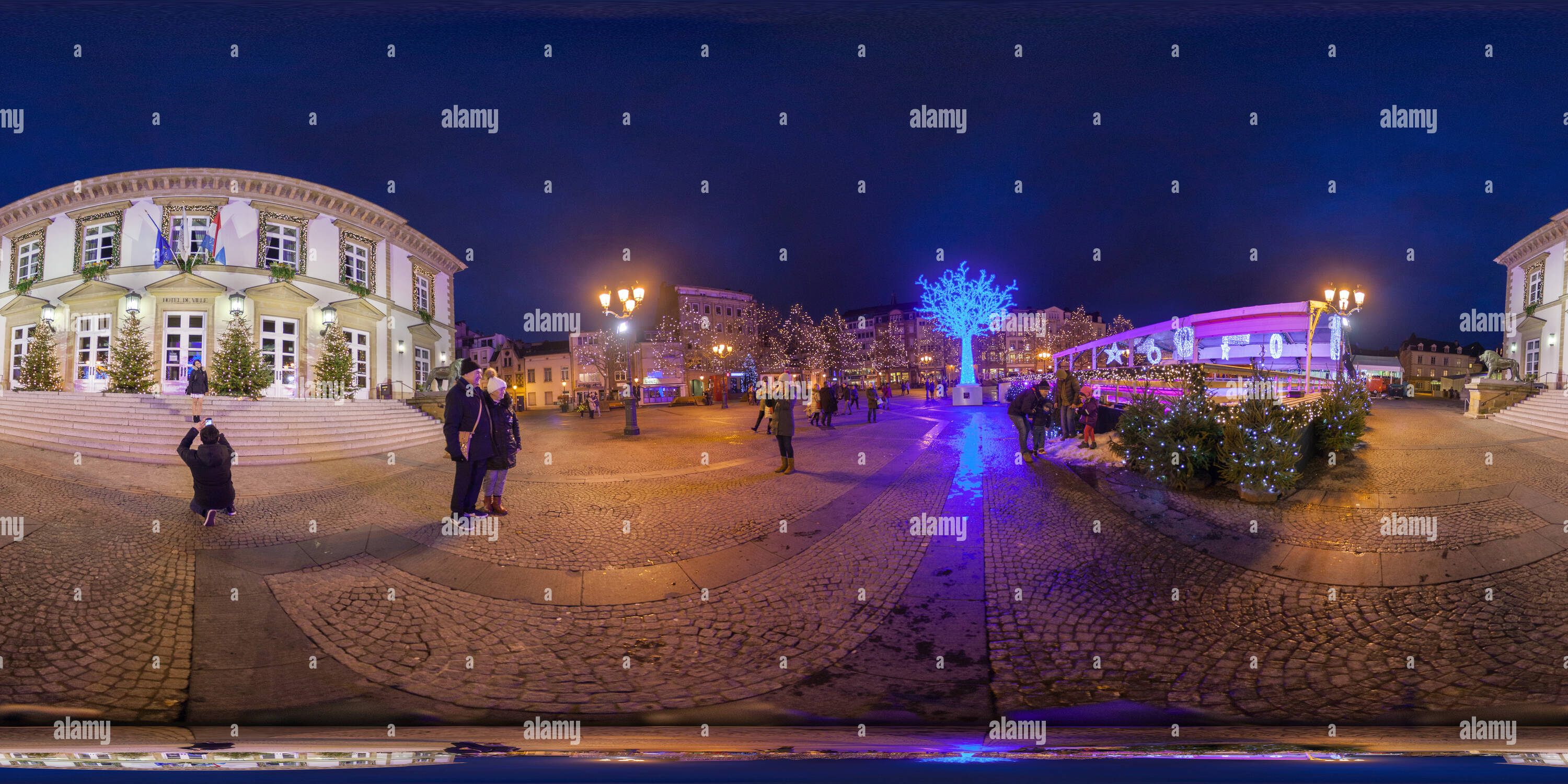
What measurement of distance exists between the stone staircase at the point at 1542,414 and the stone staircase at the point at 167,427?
77.2 feet

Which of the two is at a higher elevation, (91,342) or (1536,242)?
(1536,242)

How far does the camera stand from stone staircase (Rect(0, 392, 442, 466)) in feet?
29.3

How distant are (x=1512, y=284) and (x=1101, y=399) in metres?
12.3

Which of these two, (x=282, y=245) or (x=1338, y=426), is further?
(x=282, y=245)

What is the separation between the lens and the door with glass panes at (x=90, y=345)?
18219 mm

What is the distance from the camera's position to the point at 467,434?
6.43 metres

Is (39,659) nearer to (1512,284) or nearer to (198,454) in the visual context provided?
(198,454)

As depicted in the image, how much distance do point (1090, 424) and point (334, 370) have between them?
2423cm

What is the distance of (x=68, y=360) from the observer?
19.2 metres

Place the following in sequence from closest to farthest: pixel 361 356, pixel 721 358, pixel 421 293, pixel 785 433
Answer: pixel 785 433 < pixel 361 356 < pixel 421 293 < pixel 721 358

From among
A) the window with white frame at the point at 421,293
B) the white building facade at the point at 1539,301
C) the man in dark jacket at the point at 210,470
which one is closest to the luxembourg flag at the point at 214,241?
the window with white frame at the point at 421,293

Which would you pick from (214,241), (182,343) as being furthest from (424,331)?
(182,343)

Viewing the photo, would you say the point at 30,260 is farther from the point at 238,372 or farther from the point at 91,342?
the point at 238,372

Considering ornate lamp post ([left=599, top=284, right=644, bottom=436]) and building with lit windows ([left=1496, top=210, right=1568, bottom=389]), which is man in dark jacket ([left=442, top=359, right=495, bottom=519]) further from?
building with lit windows ([left=1496, top=210, right=1568, bottom=389])
